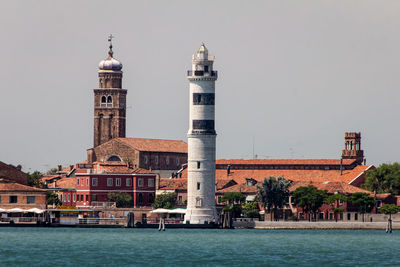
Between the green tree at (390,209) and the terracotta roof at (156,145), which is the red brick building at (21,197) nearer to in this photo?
the terracotta roof at (156,145)

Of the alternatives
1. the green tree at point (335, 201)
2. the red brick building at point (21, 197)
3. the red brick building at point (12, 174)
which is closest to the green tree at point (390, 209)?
the green tree at point (335, 201)

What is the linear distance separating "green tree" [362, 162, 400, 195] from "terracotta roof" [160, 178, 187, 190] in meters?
22.6

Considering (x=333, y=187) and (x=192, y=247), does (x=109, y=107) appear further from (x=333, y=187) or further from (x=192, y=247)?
(x=192, y=247)

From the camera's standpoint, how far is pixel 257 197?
506 ft

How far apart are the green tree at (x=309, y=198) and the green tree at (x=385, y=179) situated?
44.4 ft

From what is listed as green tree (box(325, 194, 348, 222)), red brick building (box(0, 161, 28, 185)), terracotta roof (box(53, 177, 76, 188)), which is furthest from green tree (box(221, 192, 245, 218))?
red brick building (box(0, 161, 28, 185))

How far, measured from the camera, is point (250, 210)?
500ft

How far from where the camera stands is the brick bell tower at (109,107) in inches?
7402

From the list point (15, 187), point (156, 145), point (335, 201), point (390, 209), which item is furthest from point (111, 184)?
point (390, 209)

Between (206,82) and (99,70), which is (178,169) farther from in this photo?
(206,82)

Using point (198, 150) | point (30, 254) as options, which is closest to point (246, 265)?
point (30, 254)

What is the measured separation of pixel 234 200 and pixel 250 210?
594 centimetres

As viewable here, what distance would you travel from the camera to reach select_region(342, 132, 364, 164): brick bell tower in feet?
612

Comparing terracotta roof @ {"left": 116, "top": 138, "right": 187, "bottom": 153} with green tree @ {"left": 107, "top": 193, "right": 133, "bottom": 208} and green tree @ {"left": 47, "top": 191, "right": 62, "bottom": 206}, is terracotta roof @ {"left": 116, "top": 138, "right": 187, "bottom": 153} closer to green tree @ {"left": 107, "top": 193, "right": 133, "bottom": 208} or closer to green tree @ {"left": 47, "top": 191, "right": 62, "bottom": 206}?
green tree @ {"left": 47, "top": 191, "right": 62, "bottom": 206}
